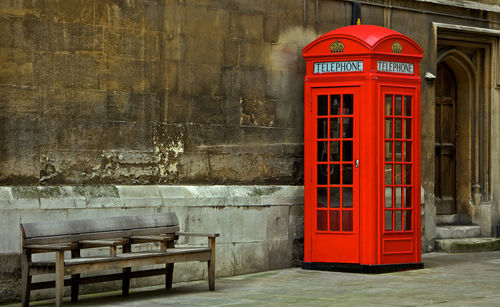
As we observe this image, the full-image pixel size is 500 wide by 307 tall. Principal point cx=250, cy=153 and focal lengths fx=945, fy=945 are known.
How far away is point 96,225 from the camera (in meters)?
9.00

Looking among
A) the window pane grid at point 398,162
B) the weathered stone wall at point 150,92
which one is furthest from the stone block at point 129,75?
the window pane grid at point 398,162

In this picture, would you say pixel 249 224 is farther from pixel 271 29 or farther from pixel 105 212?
pixel 271 29

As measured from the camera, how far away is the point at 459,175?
46.7 feet

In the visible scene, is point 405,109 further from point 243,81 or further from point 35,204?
point 35,204

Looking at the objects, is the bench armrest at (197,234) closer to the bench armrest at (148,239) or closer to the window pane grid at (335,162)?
the bench armrest at (148,239)

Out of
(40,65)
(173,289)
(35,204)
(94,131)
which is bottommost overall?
(173,289)

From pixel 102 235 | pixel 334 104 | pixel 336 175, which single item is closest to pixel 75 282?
pixel 102 235

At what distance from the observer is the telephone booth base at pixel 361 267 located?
1080cm

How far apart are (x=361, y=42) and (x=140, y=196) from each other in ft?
10.3

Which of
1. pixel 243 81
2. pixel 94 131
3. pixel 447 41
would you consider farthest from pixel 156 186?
pixel 447 41

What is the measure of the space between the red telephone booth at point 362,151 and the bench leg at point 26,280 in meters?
3.83

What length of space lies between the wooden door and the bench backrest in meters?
5.60

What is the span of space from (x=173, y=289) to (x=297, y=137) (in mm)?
2814

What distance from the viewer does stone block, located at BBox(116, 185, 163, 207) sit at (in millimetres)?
9859
